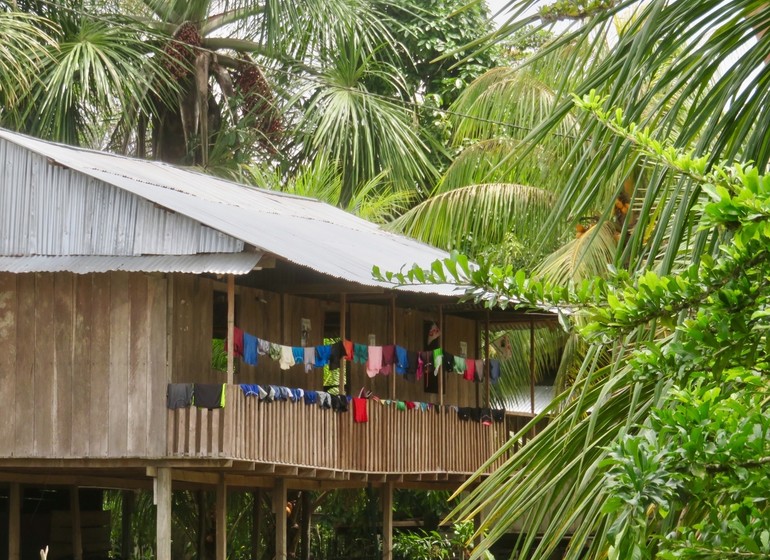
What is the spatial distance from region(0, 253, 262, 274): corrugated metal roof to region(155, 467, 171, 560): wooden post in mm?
2051

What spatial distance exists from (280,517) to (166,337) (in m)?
3.69

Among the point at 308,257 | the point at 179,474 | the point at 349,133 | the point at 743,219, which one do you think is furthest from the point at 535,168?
the point at 743,219

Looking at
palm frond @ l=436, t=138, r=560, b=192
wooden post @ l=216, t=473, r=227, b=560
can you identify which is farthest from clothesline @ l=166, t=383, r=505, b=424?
palm frond @ l=436, t=138, r=560, b=192

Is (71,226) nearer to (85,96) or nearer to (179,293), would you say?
(179,293)

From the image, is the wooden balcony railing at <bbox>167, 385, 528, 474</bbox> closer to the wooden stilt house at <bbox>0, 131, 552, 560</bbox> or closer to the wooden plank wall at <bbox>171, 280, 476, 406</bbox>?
the wooden stilt house at <bbox>0, 131, 552, 560</bbox>

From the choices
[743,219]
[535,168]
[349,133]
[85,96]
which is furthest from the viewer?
[349,133]

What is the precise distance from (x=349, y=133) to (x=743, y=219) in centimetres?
2451

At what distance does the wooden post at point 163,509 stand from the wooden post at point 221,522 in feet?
5.25

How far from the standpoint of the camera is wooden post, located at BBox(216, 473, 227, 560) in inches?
601

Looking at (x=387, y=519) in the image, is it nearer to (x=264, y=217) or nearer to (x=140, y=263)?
(x=264, y=217)

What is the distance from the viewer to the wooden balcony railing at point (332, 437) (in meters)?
13.4

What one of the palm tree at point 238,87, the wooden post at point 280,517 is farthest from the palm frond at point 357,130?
the wooden post at point 280,517

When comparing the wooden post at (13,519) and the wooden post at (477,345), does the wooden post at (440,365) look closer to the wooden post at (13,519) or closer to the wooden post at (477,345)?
the wooden post at (477,345)

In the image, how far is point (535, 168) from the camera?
17266mm
